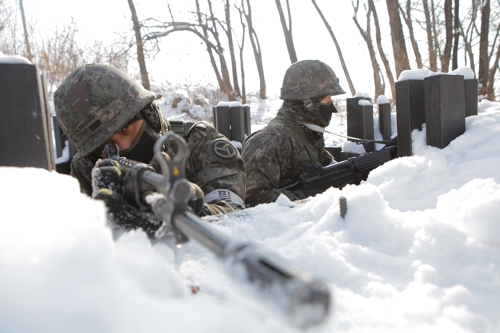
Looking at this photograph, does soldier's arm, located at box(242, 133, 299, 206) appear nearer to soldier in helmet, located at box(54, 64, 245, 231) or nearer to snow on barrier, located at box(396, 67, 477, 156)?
soldier in helmet, located at box(54, 64, 245, 231)

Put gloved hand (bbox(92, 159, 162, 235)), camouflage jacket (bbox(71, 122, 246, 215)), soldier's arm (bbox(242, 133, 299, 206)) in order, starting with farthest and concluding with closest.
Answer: soldier's arm (bbox(242, 133, 299, 206)), camouflage jacket (bbox(71, 122, 246, 215)), gloved hand (bbox(92, 159, 162, 235))

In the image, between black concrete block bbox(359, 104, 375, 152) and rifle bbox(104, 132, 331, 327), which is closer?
rifle bbox(104, 132, 331, 327)

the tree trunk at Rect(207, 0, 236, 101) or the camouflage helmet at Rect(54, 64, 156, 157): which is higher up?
the tree trunk at Rect(207, 0, 236, 101)

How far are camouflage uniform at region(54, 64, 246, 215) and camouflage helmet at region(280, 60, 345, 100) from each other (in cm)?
194

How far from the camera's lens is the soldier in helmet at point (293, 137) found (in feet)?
12.1

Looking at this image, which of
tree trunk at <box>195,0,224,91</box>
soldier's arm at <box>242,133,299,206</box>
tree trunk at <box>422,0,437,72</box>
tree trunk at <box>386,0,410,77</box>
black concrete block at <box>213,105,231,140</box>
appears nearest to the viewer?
soldier's arm at <box>242,133,299,206</box>

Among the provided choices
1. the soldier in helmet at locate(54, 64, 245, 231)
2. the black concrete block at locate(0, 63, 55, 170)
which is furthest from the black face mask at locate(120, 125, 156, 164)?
the black concrete block at locate(0, 63, 55, 170)

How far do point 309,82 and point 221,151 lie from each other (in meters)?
2.09

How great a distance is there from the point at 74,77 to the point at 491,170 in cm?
224

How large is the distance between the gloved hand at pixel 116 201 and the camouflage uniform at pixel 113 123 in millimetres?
457

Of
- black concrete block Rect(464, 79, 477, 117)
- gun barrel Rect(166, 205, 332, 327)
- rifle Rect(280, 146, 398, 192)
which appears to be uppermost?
black concrete block Rect(464, 79, 477, 117)

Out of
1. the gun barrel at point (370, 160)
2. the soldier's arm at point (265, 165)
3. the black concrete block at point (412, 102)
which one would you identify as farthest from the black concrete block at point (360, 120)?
the black concrete block at point (412, 102)

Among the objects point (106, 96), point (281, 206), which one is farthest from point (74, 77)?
point (281, 206)

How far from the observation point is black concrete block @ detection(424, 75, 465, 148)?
98.7 inches
